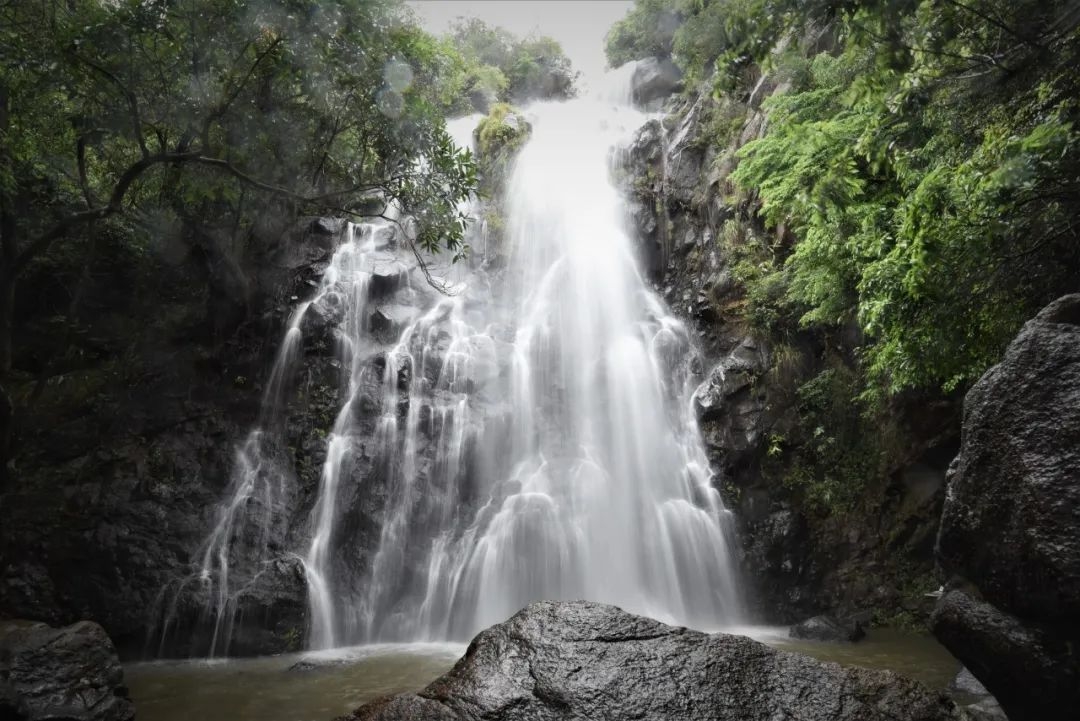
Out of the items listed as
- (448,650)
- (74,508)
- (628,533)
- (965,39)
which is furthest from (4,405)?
(965,39)

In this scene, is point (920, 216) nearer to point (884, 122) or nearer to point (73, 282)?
point (884, 122)

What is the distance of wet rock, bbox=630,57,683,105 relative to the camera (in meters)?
25.9

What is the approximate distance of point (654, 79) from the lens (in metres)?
26.2

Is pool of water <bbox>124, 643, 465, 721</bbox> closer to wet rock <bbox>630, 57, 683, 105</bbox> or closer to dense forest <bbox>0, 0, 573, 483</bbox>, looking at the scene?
dense forest <bbox>0, 0, 573, 483</bbox>

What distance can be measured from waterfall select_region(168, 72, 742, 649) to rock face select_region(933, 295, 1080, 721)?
676 cm

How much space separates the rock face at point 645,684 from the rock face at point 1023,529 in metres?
1.12

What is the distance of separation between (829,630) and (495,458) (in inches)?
276

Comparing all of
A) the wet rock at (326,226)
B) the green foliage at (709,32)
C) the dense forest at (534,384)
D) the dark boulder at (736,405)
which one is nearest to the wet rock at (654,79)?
the green foliage at (709,32)

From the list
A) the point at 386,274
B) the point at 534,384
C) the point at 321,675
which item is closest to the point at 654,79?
the point at 386,274

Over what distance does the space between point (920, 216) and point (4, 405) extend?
10514 mm

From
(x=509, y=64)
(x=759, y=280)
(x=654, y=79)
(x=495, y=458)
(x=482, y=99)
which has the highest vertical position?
(x=509, y=64)

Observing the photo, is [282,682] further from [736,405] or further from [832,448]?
[832,448]

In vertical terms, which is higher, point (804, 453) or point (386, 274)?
point (386, 274)

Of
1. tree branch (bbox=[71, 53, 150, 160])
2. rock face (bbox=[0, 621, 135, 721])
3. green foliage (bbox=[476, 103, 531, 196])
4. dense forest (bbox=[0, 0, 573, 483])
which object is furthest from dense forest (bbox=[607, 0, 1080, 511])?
green foliage (bbox=[476, 103, 531, 196])
